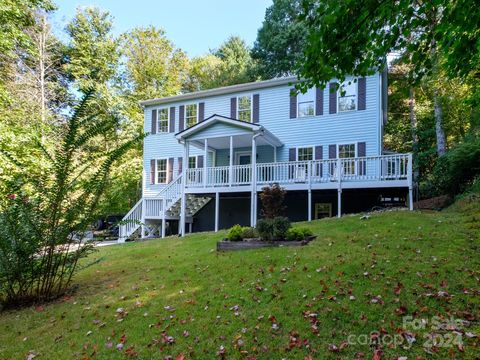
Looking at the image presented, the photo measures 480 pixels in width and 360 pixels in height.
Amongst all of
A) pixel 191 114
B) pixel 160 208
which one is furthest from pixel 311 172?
pixel 191 114

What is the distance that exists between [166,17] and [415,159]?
22602mm

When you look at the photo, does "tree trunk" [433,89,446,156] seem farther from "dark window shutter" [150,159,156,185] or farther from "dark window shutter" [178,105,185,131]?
"dark window shutter" [150,159,156,185]

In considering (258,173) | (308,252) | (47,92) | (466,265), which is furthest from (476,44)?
(47,92)

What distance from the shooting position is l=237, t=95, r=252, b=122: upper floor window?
17.0 m

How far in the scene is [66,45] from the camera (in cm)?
2558

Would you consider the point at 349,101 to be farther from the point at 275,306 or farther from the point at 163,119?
the point at 275,306

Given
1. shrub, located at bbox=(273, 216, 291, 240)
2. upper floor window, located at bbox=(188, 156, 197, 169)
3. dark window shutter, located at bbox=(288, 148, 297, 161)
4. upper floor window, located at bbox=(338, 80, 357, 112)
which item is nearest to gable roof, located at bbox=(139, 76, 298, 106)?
upper floor window, located at bbox=(338, 80, 357, 112)

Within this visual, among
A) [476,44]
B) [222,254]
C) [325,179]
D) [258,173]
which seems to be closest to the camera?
[476,44]

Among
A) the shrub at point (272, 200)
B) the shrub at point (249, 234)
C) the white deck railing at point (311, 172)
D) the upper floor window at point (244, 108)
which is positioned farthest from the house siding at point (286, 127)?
the shrub at point (249, 234)

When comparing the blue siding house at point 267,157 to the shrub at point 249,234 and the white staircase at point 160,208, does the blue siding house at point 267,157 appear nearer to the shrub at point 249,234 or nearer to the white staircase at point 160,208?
the white staircase at point 160,208

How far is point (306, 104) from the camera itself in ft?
51.9

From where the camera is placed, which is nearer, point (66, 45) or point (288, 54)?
point (66, 45)

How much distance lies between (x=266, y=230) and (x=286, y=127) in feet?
29.6

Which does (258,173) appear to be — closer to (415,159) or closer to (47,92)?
(415,159)
